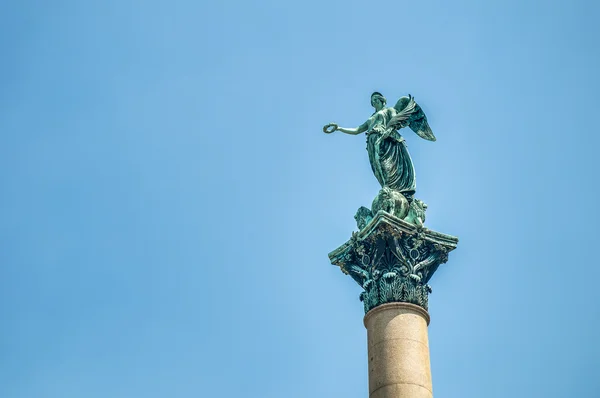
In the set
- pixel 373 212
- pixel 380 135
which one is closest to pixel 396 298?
pixel 373 212

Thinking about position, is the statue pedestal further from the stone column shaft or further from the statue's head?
the statue's head

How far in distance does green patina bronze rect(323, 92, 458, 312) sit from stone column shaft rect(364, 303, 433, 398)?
36 cm

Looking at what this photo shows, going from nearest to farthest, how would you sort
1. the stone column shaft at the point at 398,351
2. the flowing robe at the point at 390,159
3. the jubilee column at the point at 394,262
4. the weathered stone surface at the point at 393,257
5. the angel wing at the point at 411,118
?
1. the stone column shaft at the point at 398,351
2. the jubilee column at the point at 394,262
3. the weathered stone surface at the point at 393,257
4. the flowing robe at the point at 390,159
5. the angel wing at the point at 411,118

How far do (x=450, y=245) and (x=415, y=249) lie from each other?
113cm

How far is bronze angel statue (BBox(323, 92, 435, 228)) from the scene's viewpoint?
28.5m

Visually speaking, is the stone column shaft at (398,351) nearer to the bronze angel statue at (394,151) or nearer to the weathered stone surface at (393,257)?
the weathered stone surface at (393,257)

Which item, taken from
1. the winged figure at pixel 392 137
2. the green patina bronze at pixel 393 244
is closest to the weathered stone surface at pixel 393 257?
the green patina bronze at pixel 393 244

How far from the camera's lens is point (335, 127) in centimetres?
3142

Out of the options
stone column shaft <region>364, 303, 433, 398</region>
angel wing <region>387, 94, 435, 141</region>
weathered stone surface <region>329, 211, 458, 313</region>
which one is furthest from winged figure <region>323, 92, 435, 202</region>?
stone column shaft <region>364, 303, 433, 398</region>

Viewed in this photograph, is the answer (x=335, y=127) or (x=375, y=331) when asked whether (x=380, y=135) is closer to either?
(x=335, y=127)

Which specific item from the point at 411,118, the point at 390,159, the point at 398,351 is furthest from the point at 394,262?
the point at 411,118

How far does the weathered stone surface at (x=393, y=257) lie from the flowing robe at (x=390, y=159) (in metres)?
1.86

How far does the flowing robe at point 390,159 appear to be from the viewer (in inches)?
1162

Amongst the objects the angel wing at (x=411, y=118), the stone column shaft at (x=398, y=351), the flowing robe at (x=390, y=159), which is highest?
the angel wing at (x=411, y=118)
